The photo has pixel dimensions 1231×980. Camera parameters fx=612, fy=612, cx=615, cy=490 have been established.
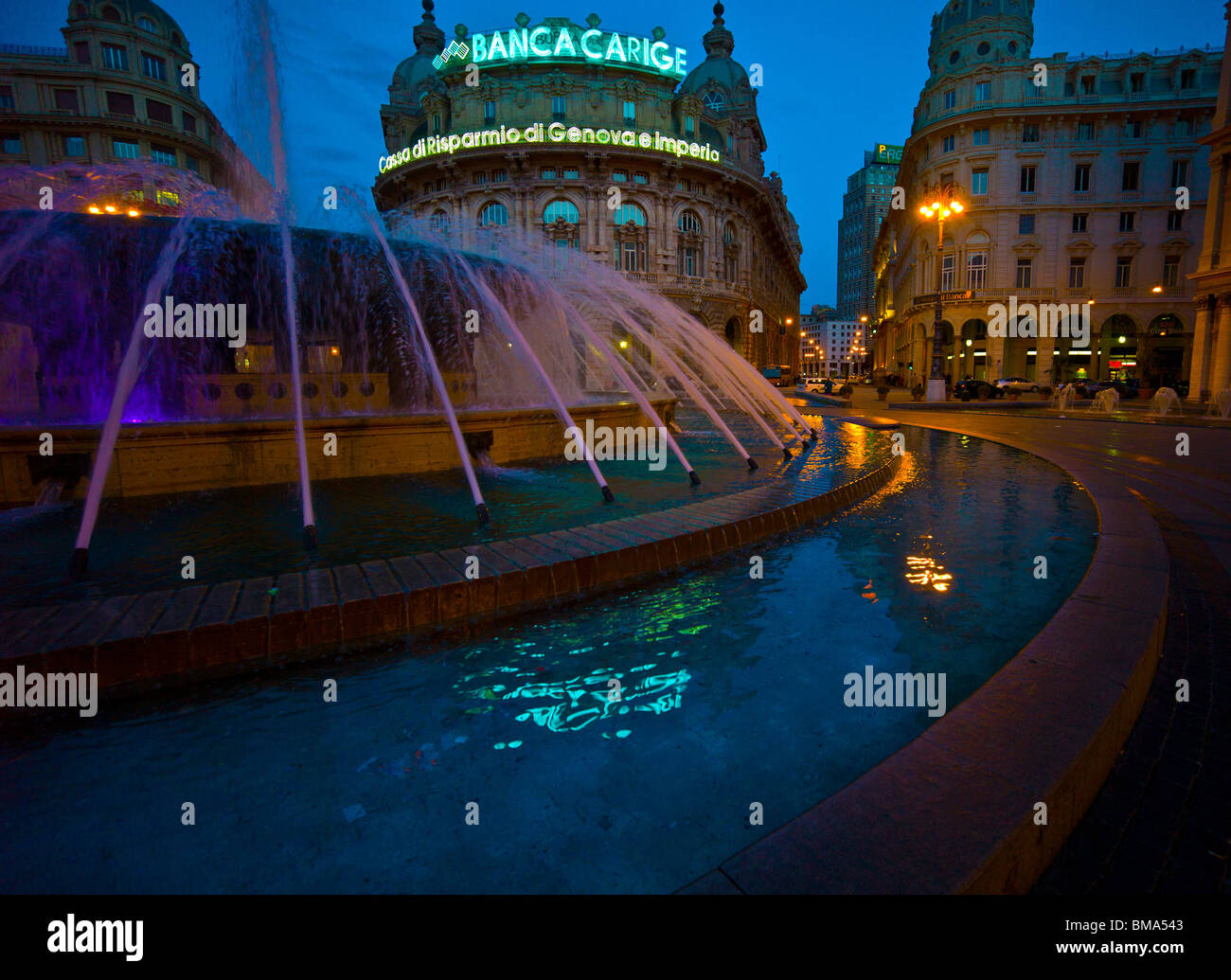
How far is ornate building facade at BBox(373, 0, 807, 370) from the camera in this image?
4406 cm

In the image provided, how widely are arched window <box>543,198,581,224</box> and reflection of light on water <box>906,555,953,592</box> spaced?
148 feet

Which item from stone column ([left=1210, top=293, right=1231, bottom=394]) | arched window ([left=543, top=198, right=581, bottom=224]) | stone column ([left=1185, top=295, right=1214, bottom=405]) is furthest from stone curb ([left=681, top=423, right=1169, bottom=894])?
arched window ([left=543, top=198, right=581, bottom=224])

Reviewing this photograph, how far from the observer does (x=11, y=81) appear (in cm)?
4434

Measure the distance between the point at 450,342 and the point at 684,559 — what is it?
8017 millimetres

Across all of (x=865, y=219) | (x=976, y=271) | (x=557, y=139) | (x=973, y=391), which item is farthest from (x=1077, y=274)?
(x=865, y=219)

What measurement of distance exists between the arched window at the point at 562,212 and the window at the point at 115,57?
34734mm

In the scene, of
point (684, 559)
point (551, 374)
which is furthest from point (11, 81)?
point (684, 559)

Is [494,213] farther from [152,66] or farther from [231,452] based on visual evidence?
[231,452]

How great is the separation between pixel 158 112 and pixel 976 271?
65.2m


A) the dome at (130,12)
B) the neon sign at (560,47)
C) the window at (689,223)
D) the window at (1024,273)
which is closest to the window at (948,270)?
the window at (1024,273)

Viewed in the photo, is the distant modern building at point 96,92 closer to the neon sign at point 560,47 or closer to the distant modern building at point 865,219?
the neon sign at point 560,47

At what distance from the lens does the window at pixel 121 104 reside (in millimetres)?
46250

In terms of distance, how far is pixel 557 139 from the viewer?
43.1 metres
